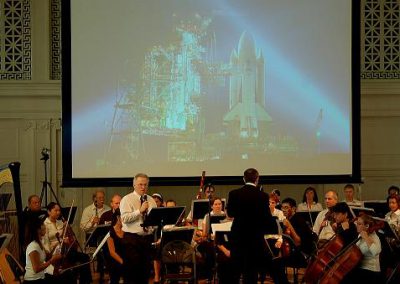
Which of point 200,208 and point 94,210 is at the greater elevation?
point 200,208

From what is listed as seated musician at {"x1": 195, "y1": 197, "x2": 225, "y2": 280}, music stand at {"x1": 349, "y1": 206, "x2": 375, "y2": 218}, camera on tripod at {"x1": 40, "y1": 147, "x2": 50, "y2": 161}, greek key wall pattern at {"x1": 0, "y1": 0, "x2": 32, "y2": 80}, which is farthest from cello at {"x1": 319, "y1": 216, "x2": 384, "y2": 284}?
greek key wall pattern at {"x1": 0, "y1": 0, "x2": 32, "y2": 80}

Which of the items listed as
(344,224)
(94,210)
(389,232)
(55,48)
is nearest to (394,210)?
(389,232)

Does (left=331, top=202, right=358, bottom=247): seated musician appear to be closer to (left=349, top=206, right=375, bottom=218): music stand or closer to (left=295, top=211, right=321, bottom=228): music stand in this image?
(left=349, top=206, right=375, bottom=218): music stand

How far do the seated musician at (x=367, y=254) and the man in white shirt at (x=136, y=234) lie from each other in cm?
245

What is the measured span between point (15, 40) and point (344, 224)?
7025 mm

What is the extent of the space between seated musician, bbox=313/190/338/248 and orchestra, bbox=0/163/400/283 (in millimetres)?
13

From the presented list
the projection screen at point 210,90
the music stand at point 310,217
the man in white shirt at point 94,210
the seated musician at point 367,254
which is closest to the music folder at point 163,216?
the music stand at point 310,217

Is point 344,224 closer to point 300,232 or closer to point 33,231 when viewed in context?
point 300,232

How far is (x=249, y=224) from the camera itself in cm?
833

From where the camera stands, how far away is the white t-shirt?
25.0 feet

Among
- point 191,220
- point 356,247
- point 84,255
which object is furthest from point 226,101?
point 356,247

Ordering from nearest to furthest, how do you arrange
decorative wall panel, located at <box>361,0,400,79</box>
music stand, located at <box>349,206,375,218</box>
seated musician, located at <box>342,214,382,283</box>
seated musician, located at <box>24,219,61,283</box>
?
seated musician, located at <box>24,219,61,283</box>
seated musician, located at <box>342,214,382,283</box>
music stand, located at <box>349,206,375,218</box>
decorative wall panel, located at <box>361,0,400,79</box>

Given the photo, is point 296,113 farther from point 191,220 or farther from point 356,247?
point 356,247

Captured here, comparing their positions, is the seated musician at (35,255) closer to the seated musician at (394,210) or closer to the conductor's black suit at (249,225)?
the conductor's black suit at (249,225)
